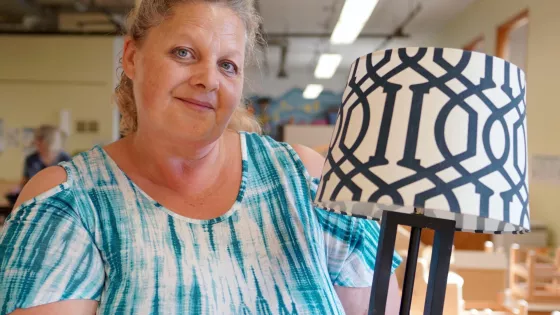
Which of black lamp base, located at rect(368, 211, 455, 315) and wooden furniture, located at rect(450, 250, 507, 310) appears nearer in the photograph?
black lamp base, located at rect(368, 211, 455, 315)

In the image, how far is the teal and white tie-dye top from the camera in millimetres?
1013

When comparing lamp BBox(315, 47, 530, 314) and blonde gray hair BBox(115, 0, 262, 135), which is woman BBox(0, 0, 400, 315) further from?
lamp BBox(315, 47, 530, 314)

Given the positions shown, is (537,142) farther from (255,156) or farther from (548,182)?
(255,156)

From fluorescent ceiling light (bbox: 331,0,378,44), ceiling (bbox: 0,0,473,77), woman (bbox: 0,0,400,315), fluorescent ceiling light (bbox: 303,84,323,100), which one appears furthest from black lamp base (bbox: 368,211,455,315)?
fluorescent ceiling light (bbox: 303,84,323,100)

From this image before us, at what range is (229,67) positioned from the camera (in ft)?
3.72

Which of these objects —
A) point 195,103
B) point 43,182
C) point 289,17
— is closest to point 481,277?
point 195,103

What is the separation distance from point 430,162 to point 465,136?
0.06 m

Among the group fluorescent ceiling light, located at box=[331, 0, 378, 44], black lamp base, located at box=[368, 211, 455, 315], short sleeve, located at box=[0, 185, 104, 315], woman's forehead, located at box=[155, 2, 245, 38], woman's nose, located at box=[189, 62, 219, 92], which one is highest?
fluorescent ceiling light, located at box=[331, 0, 378, 44]

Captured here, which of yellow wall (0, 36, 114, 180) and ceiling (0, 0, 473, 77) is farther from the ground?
ceiling (0, 0, 473, 77)

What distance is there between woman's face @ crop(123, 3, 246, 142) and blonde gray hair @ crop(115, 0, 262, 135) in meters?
0.02

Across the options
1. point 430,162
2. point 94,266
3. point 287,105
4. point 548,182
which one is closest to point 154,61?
point 94,266

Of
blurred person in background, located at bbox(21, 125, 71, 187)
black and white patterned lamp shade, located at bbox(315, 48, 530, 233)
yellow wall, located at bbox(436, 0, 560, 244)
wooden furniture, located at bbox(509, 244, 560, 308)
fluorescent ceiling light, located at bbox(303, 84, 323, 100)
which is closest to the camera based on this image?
black and white patterned lamp shade, located at bbox(315, 48, 530, 233)

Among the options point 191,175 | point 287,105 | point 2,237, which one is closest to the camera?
point 2,237

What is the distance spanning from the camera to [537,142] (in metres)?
6.29
